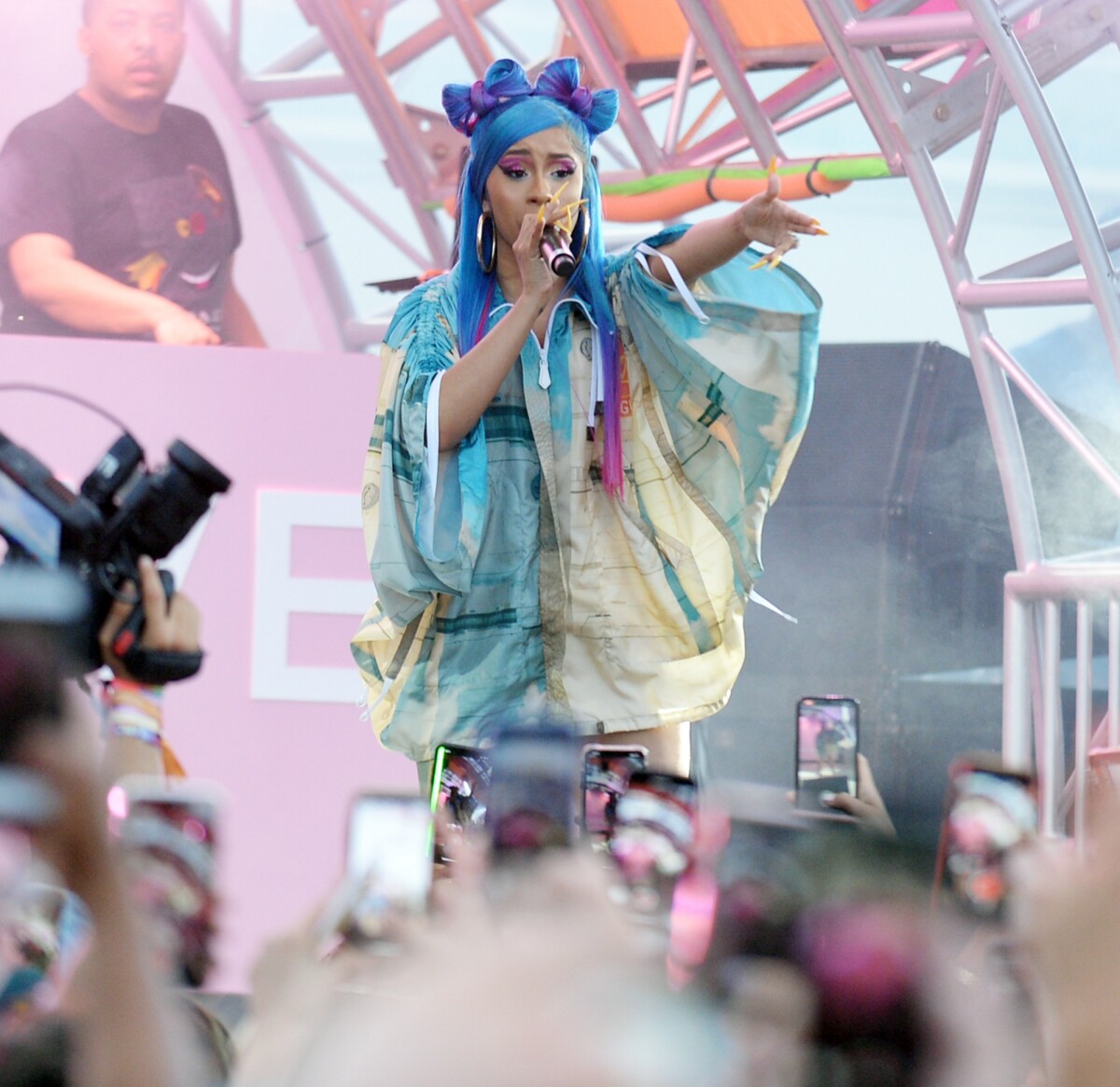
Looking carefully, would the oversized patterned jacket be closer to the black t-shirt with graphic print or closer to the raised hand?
the raised hand

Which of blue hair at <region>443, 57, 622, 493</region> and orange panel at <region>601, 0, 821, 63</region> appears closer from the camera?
blue hair at <region>443, 57, 622, 493</region>

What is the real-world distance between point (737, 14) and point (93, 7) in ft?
4.79

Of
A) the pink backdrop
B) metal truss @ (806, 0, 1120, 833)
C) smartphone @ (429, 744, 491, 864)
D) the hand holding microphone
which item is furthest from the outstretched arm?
the pink backdrop

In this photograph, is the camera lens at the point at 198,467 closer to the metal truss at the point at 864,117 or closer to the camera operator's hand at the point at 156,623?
the camera operator's hand at the point at 156,623

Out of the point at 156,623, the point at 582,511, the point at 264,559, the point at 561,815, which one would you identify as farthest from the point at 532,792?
the point at 264,559

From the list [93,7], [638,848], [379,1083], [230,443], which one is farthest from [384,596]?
[93,7]

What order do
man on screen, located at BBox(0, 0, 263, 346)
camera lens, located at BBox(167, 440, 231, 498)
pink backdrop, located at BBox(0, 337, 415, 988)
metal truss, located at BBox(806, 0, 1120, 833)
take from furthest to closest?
man on screen, located at BBox(0, 0, 263, 346)
pink backdrop, located at BBox(0, 337, 415, 988)
metal truss, located at BBox(806, 0, 1120, 833)
camera lens, located at BBox(167, 440, 231, 498)

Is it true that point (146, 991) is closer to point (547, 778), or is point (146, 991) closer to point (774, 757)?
point (547, 778)

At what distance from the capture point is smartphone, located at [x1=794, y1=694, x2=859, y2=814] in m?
1.10

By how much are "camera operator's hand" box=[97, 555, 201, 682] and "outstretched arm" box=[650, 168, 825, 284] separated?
0.75 m

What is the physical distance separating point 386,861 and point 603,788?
22cm

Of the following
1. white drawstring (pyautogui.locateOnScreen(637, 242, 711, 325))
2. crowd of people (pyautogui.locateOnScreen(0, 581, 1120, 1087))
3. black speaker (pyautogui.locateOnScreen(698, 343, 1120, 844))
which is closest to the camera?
crowd of people (pyautogui.locateOnScreen(0, 581, 1120, 1087))

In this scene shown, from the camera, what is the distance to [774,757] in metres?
4.09

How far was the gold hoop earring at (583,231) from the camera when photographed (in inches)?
63.3
